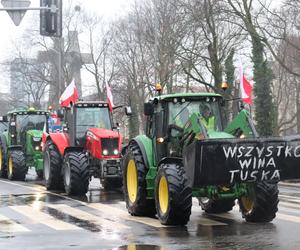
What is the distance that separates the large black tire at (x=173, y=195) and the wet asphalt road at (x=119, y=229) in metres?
0.20

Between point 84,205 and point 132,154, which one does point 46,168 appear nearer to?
point 84,205

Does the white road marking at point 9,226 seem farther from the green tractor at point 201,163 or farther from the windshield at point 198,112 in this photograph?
the windshield at point 198,112

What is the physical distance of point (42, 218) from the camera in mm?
11875

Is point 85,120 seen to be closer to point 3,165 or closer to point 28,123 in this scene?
point 28,123

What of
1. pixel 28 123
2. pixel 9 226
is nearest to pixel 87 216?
pixel 9 226

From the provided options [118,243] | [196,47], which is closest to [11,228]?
[118,243]

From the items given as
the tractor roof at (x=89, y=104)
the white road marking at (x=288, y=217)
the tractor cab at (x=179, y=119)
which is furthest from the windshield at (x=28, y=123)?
the white road marking at (x=288, y=217)

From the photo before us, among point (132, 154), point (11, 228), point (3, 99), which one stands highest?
point (3, 99)

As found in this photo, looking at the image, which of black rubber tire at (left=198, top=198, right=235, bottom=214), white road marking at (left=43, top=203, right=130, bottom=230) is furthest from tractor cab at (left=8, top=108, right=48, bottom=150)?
black rubber tire at (left=198, top=198, right=235, bottom=214)

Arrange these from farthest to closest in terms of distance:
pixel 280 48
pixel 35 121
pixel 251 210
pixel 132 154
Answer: pixel 280 48, pixel 35 121, pixel 132 154, pixel 251 210

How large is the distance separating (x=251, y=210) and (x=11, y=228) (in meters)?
4.47

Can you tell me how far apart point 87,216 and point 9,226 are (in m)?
1.85

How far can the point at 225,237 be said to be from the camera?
955cm

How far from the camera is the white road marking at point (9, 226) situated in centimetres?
1041
